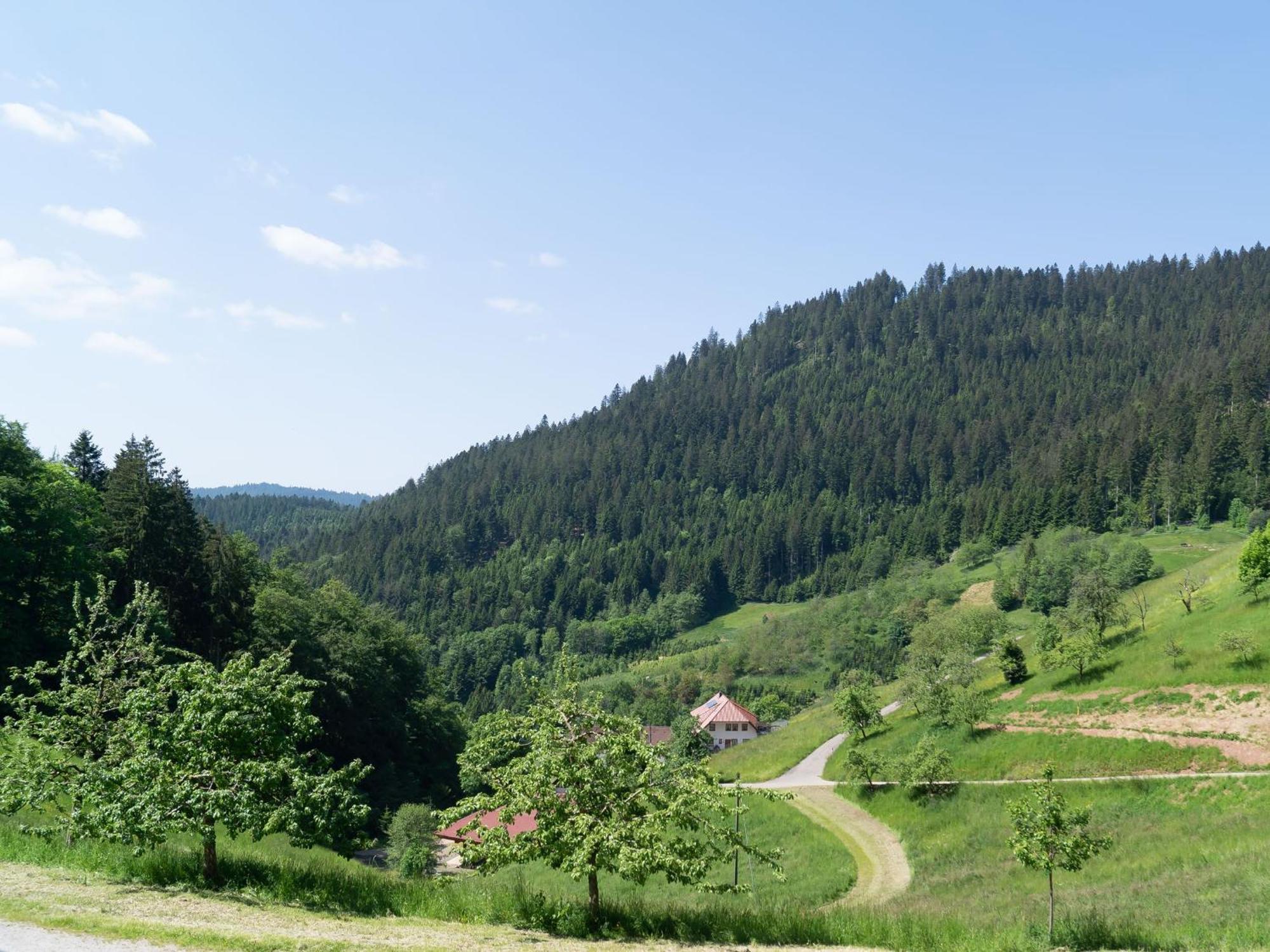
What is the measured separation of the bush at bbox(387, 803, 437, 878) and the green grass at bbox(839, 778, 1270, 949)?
81.8 feet

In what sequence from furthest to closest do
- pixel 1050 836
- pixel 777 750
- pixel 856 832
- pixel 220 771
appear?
pixel 777 750
pixel 856 832
pixel 1050 836
pixel 220 771

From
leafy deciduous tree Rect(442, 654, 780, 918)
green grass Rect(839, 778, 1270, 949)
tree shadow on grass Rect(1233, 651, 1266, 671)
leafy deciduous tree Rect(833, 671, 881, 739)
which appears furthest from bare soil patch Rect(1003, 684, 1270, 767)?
leafy deciduous tree Rect(442, 654, 780, 918)

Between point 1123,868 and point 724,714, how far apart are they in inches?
2783

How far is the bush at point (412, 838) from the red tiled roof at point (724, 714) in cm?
5182

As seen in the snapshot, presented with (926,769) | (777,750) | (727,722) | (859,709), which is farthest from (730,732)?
(926,769)

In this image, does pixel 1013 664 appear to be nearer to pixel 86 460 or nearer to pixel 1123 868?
pixel 1123 868

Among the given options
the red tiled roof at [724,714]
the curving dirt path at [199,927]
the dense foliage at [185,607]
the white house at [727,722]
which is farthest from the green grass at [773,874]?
the red tiled roof at [724,714]

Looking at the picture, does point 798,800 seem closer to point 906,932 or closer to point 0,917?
point 906,932

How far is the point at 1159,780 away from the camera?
38.6m

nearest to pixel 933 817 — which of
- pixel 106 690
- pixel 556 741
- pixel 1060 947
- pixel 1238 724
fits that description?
pixel 1238 724

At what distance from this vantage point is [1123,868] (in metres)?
29.5

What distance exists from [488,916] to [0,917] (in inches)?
293

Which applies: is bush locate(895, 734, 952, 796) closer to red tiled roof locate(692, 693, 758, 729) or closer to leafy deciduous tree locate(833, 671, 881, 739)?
leafy deciduous tree locate(833, 671, 881, 739)

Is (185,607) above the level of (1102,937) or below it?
above
